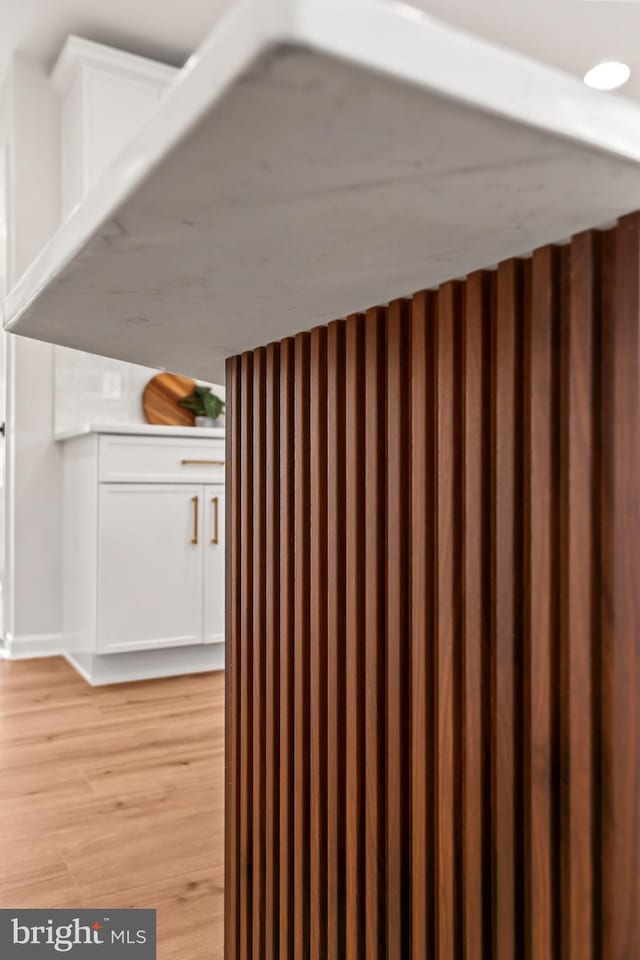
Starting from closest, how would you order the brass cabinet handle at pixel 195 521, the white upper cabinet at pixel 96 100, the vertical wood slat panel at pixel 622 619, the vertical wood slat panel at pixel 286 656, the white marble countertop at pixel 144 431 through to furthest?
the vertical wood slat panel at pixel 622 619, the vertical wood slat panel at pixel 286 656, the white marble countertop at pixel 144 431, the brass cabinet handle at pixel 195 521, the white upper cabinet at pixel 96 100

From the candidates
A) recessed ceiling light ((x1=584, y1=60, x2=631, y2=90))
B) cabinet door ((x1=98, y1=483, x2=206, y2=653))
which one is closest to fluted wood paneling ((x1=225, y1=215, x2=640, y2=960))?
cabinet door ((x1=98, y1=483, x2=206, y2=653))

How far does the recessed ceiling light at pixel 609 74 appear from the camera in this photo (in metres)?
3.33

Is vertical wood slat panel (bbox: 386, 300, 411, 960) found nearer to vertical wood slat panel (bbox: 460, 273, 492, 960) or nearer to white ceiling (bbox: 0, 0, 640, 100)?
vertical wood slat panel (bbox: 460, 273, 492, 960)

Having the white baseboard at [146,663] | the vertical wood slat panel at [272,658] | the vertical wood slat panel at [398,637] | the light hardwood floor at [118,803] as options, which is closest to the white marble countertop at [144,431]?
the white baseboard at [146,663]

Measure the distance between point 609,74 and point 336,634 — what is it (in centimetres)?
363

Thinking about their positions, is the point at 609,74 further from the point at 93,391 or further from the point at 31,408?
the point at 31,408

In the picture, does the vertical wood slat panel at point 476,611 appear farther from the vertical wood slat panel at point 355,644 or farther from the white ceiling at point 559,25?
the white ceiling at point 559,25

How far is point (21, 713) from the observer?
98.2 inches

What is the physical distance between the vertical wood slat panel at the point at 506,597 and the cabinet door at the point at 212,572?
2.63m

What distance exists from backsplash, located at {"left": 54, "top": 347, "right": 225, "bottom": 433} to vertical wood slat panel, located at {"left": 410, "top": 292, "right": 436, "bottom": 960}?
298cm

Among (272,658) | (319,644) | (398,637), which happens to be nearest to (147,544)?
(272,658)

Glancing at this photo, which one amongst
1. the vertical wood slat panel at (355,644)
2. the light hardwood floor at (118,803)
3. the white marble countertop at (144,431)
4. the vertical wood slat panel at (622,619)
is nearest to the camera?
the vertical wood slat panel at (622,619)

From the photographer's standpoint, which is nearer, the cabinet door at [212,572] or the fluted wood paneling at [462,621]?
the fluted wood paneling at [462,621]

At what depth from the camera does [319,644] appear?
2.29ft
